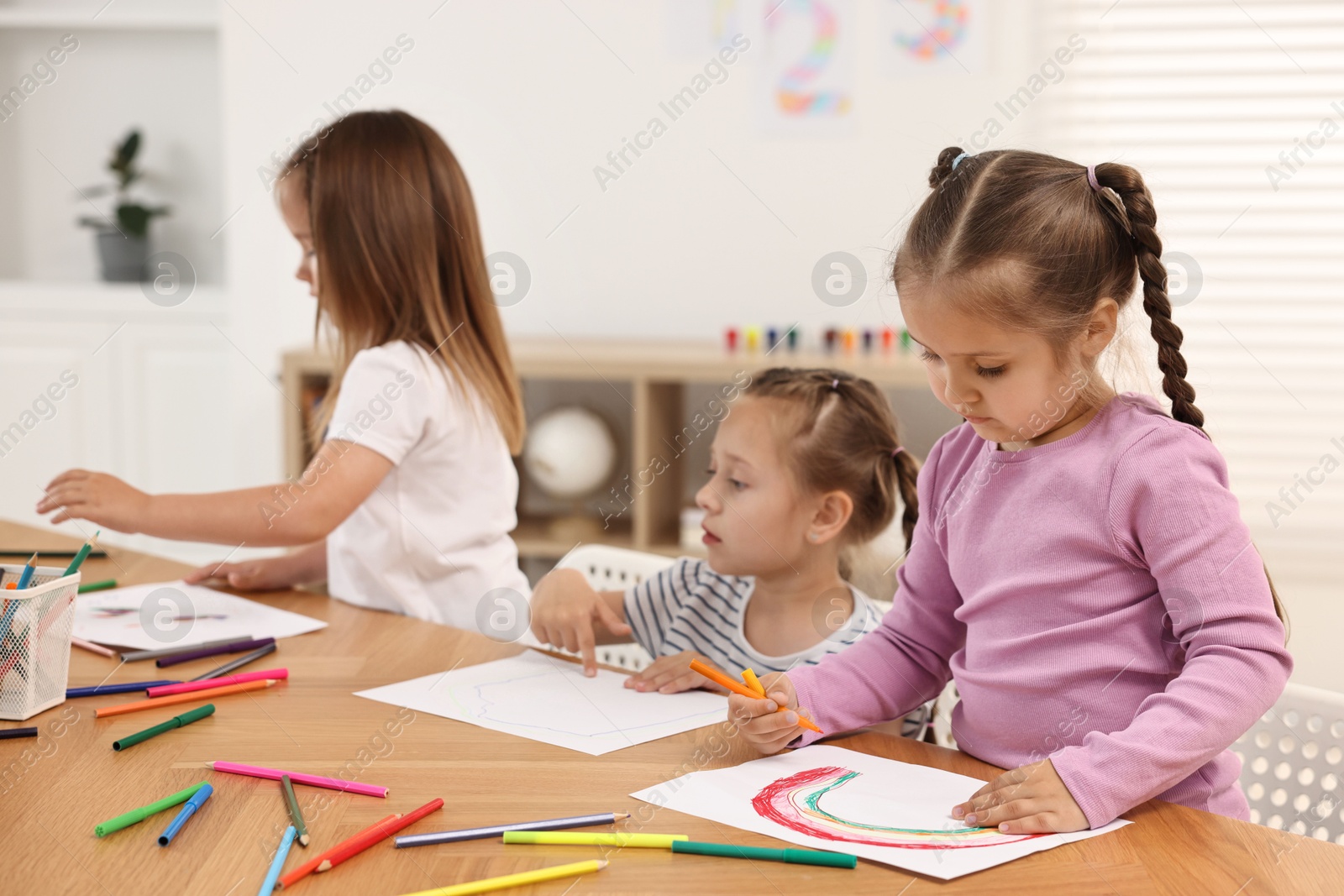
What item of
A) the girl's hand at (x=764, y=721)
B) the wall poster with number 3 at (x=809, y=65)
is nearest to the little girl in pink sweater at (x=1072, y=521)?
the girl's hand at (x=764, y=721)

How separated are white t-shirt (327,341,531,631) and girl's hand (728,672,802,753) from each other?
677 mm

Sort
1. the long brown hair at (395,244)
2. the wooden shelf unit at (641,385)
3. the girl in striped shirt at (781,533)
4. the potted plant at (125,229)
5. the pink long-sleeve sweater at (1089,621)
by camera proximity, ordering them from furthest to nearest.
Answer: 1. the potted plant at (125,229)
2. the wooden shelf unit at (641,385)
3. the long brown hair at (395,244)
4. the girl in striped shirt at (781,533)
5. the pink long-sleeve sweater at (1089,621)

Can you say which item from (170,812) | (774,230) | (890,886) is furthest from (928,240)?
(774,230)

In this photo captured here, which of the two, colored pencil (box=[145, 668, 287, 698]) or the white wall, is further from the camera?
the white wall

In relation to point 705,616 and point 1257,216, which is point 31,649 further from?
point 1257,216

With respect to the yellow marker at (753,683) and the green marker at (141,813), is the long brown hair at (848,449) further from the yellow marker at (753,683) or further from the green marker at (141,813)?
the green marker at (141,813)

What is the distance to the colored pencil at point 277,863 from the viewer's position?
0.62 meters

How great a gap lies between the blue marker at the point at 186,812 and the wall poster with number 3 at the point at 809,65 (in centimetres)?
212

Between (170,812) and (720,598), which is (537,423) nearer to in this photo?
(720,598)

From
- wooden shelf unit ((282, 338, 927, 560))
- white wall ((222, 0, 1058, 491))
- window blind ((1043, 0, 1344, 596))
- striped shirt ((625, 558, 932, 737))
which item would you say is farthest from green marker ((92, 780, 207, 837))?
window blind ((1043, 0, 1344, 596))

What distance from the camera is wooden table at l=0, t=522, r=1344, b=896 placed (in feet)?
2.09

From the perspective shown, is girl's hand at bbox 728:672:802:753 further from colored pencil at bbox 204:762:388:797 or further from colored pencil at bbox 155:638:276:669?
colored pencil at bbox 155:638:276:669

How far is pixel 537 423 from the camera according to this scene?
2402mm

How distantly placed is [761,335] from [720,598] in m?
1.36
